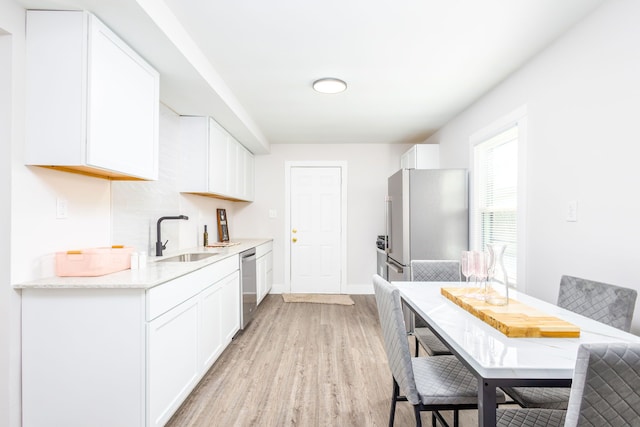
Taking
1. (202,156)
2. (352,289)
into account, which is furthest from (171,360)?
(352,289)

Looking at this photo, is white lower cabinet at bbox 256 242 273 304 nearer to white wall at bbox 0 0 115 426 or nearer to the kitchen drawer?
the kitchen drawer

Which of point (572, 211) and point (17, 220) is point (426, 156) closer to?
point (572, 211)

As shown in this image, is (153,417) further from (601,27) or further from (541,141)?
(601,27)

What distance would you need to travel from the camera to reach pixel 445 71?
2639mm

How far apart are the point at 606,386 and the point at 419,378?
2.74 feet

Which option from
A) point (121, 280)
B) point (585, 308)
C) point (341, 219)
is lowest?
point (585, 308)

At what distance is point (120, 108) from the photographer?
1.83 meters

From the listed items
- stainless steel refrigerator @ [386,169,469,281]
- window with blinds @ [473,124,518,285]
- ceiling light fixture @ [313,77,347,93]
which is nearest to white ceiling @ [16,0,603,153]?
ceiling light fixture @ [313,77,347,93]

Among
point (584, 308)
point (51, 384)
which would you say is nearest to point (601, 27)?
point (584, 308)

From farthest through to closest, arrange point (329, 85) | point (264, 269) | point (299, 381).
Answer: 1. point (264, 269)
2. point (329, 85)
3. point (299, 381)

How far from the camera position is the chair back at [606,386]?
0.76 meters

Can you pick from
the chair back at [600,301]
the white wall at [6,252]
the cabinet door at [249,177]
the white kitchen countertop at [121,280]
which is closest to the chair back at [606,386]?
the chair back at [600,301]

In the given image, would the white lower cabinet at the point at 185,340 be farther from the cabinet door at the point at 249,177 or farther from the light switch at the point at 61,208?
the cabinet door at the point at 249,177

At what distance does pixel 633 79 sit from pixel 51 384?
3.25 m
